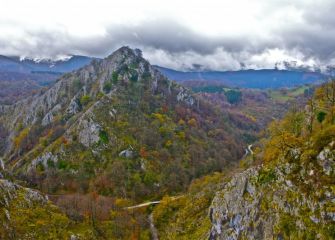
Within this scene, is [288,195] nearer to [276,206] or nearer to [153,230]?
[276,206]

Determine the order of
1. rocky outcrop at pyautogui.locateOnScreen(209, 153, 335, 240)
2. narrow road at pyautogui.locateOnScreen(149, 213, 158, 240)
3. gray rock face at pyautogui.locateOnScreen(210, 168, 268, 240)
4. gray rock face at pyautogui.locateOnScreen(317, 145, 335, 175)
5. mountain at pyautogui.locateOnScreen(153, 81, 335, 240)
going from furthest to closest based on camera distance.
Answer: narrow road at pyautogui.locateOnScreen(149, 213, 158, 240), gray rock face at pyautogui.locateOnScreen(210, 168, 268, 240), gray rock face at pyautogui.locateOnScreen(317, 145, 335, 175), mountain at pyautogui.locateOnScreen(153, 81, 335, 240), rocky outcrop at pyautogui.locateOnScreen(209, 153, 335, 240)

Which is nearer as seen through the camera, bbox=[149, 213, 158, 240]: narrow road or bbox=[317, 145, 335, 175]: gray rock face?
bbox=[317, 145, 335, 175]: gray rock face

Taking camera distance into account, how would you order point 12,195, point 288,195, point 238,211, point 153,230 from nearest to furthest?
1. point 288,195
2. point 238,211
3. point 12,195
4. point 153,230

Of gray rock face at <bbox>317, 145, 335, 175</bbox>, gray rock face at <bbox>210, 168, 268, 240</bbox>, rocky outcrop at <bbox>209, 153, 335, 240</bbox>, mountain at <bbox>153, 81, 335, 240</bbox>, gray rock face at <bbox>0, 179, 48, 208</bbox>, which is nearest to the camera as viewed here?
rocky outcrop at <bbox>209, 153, 335, 240</bbox>

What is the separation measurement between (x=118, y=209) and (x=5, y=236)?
235 feet

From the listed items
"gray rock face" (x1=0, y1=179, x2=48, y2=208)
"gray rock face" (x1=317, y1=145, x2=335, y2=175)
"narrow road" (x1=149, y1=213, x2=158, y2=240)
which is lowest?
"narrow road" (x1=149, y1=213, x2=158, y2=240)

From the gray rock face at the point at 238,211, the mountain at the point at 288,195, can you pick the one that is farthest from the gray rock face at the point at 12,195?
the gray rock face at the point at 238,211

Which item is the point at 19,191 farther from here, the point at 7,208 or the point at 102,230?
the point at 102,230

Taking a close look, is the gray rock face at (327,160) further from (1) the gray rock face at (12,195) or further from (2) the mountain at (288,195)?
(1) the gray rock face at (12,195)

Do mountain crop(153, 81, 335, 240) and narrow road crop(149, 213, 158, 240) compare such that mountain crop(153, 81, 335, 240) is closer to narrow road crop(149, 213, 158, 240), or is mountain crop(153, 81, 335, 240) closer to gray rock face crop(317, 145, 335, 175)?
gray rock face crop(317, 145, 335, 175)

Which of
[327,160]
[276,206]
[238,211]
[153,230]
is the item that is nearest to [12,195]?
[153,230]

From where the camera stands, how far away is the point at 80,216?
160500 mm

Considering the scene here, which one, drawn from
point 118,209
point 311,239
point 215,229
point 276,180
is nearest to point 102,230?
point 118,209

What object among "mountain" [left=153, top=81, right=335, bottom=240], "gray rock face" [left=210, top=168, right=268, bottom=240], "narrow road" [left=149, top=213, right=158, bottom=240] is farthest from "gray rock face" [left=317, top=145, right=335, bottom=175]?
"narrow road" [left=149, top=213, right=158, bottom=240]
